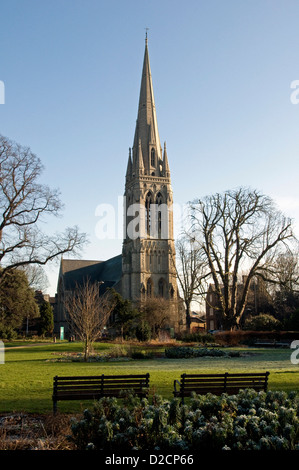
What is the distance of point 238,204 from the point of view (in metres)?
42.8

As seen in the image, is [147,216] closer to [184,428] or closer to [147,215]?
[147,215]

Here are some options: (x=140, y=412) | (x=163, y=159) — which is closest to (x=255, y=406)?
(x=140, y=412)

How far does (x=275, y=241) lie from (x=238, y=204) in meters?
4.65

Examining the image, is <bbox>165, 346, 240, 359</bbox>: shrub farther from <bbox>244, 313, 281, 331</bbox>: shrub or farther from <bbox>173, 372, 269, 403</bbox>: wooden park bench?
<bbox>173, 372, 269, 403</bbox>: wooden park bench

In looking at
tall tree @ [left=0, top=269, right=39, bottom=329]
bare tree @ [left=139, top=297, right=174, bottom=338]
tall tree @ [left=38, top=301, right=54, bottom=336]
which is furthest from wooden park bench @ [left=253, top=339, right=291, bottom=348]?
tall tree @ [left=38, top=301, right=54, bottom=336]

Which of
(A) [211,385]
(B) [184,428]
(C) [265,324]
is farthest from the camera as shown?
(C) [265,324]

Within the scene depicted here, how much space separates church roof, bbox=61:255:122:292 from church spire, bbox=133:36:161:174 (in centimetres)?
2122

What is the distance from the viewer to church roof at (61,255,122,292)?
3580 inches

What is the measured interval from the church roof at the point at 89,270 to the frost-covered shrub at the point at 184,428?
79594mm

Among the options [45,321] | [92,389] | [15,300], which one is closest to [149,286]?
[45,321]

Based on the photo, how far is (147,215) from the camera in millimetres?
79625

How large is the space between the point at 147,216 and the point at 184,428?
71879 mm

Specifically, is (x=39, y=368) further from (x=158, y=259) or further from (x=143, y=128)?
(x=143, y=128)
